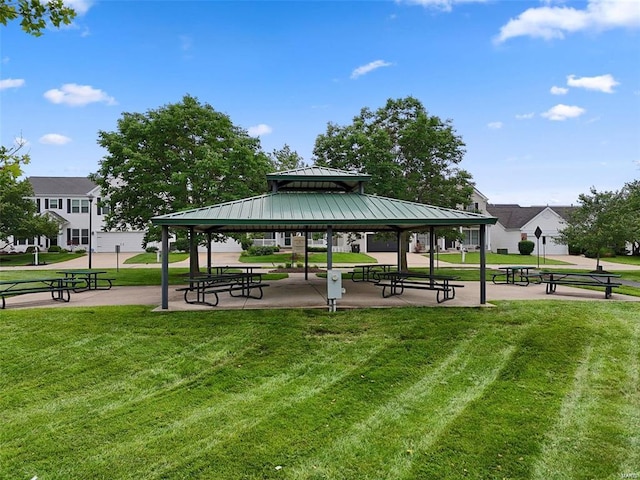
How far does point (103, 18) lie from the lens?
9.48m

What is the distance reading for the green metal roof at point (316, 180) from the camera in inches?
501

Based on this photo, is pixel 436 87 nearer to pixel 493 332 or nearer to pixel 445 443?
pixel 493 332

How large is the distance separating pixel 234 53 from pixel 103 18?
6.86 m

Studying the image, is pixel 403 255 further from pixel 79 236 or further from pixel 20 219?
pixel 79 236

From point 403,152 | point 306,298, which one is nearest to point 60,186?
point 403,152

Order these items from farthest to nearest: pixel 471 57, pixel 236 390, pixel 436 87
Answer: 1. pixel 436 87
2. pixel 471 57
3. pixel 236 390

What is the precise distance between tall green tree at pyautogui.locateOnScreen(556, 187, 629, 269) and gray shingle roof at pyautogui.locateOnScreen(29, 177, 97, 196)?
140 ft

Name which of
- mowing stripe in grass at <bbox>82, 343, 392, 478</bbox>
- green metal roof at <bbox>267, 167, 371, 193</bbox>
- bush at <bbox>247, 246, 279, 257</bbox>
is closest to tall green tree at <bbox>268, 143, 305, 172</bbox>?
bush at <bbox>247, 246, 279, 257</bbox>

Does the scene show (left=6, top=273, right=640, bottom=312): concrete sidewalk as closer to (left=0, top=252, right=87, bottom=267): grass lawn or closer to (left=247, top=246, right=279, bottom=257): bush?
(left=0, top=252, right=87, bottom=267): grass lawn

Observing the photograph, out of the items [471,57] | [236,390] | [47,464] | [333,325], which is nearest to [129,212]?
[333,325]

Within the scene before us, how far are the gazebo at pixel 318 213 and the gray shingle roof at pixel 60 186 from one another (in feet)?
119

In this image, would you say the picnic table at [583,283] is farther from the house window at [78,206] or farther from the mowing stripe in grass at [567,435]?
the house window at [78,206]

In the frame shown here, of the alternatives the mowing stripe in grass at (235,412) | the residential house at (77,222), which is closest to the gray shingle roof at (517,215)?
the residential house at (77,222)

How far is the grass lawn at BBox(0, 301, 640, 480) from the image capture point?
4.11 meters
